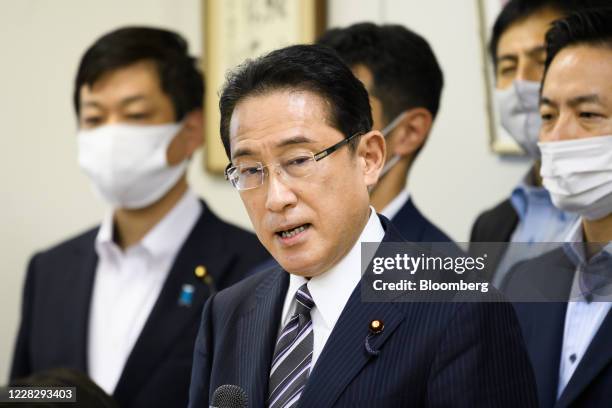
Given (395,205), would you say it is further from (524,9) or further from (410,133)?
(524,9)

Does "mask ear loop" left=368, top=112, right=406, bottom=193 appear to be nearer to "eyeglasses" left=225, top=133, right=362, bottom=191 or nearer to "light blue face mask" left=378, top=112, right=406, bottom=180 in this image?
"light blue face mask" left=378, top=112, right=406, bottom=180

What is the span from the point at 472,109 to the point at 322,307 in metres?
1.89

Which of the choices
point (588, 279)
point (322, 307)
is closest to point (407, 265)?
point (322, 307)

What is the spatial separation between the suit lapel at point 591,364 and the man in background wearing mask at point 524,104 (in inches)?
26.1

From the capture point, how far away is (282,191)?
5.42 feet

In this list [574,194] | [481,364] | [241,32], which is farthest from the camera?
[241,32]

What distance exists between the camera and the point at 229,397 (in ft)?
5.41

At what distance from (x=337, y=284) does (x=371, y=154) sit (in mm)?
269

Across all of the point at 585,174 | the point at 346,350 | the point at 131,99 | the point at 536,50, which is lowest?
the point at 346,350

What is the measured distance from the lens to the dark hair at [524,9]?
8.94 feet

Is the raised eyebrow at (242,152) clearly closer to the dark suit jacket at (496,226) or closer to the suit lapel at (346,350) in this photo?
the suit lapel at (346,350)

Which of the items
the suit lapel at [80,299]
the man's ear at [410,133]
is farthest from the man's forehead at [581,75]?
the suit lapel at [80,299]

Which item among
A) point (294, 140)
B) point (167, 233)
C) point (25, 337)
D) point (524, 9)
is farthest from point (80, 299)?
point (524, 9)

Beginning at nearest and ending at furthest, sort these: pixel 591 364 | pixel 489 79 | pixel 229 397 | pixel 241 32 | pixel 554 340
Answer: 1. pixel 229 397
2. pixel 591 364
3. pixel 554 340
4. pixel 489 79
5. pixel 241 32
